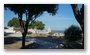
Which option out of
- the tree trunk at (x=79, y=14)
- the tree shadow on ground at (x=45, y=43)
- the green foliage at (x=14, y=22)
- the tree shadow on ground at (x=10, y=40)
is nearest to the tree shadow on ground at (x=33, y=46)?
the tree shadow on ground at (x=45, y=43)

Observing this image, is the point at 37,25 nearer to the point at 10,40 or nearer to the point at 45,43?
the point at 45,43

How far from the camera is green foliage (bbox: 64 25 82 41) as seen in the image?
2.22 meters

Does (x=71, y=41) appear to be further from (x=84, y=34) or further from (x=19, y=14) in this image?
(x=19, y=14)

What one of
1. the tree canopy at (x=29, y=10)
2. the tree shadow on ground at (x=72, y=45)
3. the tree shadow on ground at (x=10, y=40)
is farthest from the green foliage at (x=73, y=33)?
the tree shadow on ground at (x=10, y=40)

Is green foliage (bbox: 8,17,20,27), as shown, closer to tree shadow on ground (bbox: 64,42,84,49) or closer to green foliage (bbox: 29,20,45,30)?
green foliage (bbox: 29,20,45,30)

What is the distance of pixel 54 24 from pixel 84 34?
0.42 meters

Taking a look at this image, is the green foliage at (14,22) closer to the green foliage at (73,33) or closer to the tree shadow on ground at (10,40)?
the tree shadow on ground at (10,40)

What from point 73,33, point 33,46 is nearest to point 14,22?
→ point 33,46

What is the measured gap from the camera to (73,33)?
7.32 feet

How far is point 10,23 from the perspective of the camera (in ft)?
7.25

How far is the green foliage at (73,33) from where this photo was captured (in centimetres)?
222

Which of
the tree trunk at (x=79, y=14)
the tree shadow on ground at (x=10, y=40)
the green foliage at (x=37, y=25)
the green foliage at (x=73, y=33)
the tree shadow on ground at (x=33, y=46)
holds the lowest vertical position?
the tree shadow on ground at (x=33, y=46)

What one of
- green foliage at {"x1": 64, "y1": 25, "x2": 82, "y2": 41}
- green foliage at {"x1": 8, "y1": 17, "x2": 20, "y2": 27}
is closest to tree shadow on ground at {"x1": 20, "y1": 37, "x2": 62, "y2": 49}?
green foliage at {"x1": 64, "y1": 25, "x2": 82, "y2": 41}

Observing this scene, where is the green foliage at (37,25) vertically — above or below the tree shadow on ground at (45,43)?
above
